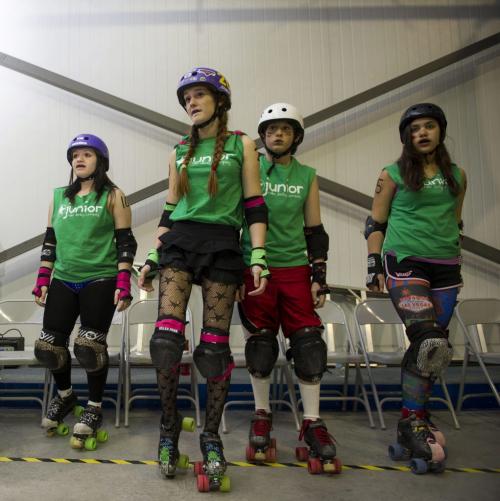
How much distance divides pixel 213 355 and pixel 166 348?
17 centimetres

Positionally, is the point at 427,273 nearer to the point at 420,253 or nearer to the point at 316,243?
the point at 420,253

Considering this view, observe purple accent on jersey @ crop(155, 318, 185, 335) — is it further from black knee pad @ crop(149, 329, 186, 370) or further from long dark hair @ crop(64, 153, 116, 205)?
long dark hair @ crop(64, 153, 116, 205)

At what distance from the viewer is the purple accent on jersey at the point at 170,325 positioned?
184 cm

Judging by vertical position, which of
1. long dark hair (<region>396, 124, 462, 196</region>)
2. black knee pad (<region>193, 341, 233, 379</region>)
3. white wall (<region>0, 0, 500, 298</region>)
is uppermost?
white wall (<region>0, 0, 500, 298</region>)

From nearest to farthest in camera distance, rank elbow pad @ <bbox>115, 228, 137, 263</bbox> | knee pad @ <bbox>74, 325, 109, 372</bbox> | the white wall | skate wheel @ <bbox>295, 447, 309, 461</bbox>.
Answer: skate wheel @ <bbox>295, 447, 309, 461</bbox> < knee pad @ <bbox>74, 325, 109, 372</bbox> < elbow pad @ <bbox>115, 228, 137, 263</bbox> < the white wall

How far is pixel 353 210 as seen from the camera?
5660mm

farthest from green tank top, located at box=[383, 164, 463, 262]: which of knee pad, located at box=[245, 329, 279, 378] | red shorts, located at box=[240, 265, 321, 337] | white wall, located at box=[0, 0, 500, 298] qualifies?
white wall, located at box=[0, 0, 500, 298]

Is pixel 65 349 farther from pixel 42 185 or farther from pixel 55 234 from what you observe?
pixel 42 185

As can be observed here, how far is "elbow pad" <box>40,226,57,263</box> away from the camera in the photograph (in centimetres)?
271

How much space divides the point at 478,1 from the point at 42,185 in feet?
18.5

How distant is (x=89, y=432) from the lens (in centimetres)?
240

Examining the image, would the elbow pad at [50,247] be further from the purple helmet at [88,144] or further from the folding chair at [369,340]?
the folding chair at [369,340]

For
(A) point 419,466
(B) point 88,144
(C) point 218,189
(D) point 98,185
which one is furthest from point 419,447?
Result: (B) point 88,144

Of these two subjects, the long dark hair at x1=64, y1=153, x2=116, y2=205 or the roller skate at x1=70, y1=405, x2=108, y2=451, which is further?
the long dark hair at x1=64, y1=153, x2=116, y2=205
